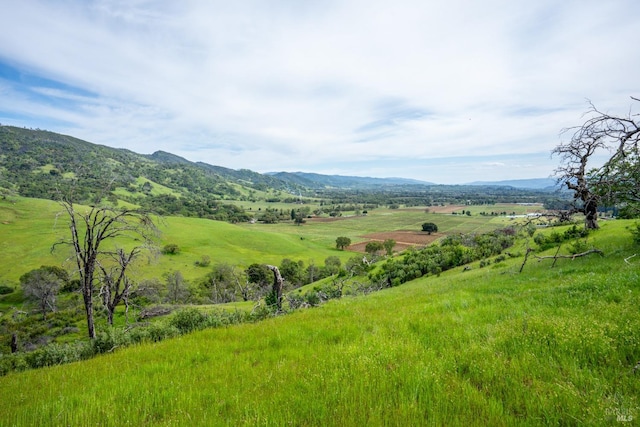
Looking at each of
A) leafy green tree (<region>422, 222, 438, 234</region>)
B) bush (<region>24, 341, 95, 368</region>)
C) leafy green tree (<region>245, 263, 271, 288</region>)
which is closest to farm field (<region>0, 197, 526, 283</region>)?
leafy green tree (<region>422, 222, 438, 234</region>)

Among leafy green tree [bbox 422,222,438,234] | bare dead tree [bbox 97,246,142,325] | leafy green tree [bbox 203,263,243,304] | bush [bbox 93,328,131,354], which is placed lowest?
leafy green tree [bbox 203,263,243,304]

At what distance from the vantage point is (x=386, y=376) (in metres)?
4.76

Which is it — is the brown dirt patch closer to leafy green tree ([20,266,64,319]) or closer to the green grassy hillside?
leafy green tree ([20,266,64,319])

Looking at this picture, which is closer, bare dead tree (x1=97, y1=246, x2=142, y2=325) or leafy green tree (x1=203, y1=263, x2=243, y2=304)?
bare dead tree (x1=97, y1=246, x2=142, y2=325)

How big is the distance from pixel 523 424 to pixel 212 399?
4.33 meters

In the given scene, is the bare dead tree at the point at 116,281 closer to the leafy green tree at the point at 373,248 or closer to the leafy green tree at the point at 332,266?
the leafy green tree at the point at 332,266

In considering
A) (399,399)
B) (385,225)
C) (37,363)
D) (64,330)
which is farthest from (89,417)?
(385,225)

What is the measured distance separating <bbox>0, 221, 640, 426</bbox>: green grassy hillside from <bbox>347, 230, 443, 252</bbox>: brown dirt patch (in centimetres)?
10393

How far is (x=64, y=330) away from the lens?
46.1 metres

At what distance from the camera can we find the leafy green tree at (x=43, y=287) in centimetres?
6231

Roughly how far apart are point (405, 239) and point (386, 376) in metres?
132

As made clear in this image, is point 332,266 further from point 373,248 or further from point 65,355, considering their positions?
point 65,355

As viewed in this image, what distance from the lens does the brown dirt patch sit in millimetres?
115812

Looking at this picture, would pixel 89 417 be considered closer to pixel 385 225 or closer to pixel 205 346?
pixel 205 346
